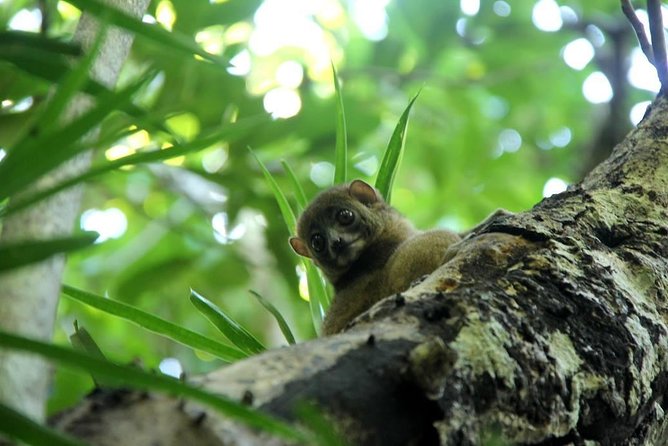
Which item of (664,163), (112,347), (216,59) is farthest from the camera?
(112,347)

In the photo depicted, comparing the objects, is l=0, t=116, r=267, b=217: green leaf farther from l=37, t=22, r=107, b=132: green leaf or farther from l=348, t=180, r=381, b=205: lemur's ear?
l=348, t=180, r=381, b=205: lemur's ear

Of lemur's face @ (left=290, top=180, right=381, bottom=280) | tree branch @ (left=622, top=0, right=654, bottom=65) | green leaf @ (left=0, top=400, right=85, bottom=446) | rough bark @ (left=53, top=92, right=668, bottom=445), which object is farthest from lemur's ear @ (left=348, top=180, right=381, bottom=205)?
green leaf @ (left=0, top=400, right=85, bottom=446)

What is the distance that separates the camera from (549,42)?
7.16 meters

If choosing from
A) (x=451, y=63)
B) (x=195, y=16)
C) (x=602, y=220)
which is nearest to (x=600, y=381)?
(x=602, y=220)

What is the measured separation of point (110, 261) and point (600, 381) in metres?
5.57

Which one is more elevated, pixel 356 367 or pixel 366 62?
pixel 366 62

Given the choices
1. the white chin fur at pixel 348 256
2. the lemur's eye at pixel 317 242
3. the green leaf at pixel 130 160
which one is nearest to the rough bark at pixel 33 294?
the green leaf at pixel 130 160

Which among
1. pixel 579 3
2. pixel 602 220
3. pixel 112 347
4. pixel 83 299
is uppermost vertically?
pixel 579 3

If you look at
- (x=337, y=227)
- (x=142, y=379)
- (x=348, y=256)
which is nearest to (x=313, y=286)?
(x=348, y=256)

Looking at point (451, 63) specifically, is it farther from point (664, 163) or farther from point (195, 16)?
point (664, 163)

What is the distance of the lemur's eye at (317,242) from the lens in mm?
4312

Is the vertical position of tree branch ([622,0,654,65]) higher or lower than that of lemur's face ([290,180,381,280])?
higher

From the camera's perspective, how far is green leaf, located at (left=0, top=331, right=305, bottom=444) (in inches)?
42.6

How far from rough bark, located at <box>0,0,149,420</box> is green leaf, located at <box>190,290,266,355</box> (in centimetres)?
110
